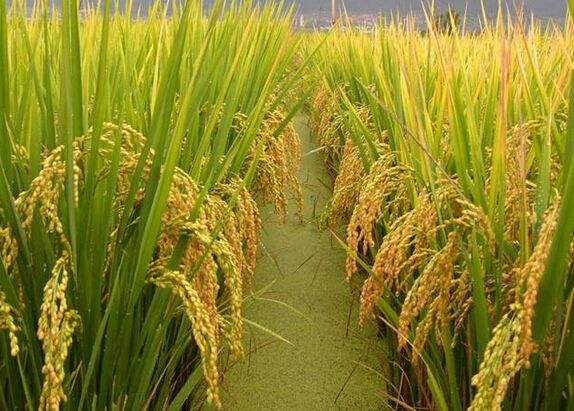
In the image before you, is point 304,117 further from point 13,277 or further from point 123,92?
point 13,277

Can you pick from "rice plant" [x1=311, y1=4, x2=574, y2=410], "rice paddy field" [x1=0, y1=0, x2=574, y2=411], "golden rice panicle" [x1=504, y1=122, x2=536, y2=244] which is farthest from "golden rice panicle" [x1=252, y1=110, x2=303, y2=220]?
"golden rice panicle" [x1=504, y1=122, x2=536, y2=244]

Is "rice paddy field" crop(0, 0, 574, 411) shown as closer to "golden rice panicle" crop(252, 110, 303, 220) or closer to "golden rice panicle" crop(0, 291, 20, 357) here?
"golden rice panicle" crop(0, 291, 20, 357)

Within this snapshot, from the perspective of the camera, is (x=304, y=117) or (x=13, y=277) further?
(x=304, y=117)

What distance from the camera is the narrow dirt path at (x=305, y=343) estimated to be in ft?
5.48

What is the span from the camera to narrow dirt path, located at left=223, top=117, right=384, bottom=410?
5.48 feet

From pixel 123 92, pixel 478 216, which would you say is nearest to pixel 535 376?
pixel 478 216

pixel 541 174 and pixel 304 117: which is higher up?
pixel 541 174

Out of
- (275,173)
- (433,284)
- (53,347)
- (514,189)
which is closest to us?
(53,347)

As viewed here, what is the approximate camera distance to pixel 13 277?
0.95 metres

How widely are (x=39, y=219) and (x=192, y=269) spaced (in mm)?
246

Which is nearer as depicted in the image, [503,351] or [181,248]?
[503,351]

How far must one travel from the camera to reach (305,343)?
76.7 inches

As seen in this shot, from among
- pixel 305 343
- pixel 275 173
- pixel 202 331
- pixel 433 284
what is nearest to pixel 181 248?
pixel 202 331

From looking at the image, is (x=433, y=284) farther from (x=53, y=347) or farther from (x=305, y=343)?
(x=305, y=343)
